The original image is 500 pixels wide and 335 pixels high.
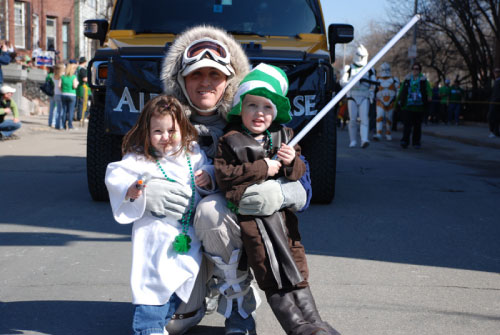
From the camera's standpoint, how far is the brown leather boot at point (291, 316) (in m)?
2.77

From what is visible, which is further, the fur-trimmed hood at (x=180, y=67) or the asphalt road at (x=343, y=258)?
the asphalt road at (x=343, y=258)

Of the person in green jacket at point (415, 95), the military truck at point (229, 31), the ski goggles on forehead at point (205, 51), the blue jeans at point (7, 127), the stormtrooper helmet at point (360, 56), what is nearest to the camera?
the ski goggles on forehead at point (205, 51)

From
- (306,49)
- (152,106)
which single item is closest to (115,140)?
(306,49)

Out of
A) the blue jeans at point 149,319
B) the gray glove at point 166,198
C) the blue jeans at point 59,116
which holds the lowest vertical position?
the blue jeans at point 59,116

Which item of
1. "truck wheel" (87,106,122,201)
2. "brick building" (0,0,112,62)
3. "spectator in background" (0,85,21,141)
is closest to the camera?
"truck wheel" (87,106,122,201)

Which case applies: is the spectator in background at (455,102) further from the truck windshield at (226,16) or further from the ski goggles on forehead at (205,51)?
the ski goggles on forehead at (205,51)

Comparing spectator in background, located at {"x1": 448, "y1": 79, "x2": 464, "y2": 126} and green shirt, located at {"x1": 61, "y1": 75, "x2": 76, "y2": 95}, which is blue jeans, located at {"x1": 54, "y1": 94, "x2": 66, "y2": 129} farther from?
spectator in background, located at {"x1": 448, "y1": 79, "x2": 464, "y2": 126}

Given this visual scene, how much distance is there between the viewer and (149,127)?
299 centimetres

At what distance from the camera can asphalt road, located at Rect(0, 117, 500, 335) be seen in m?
3.38

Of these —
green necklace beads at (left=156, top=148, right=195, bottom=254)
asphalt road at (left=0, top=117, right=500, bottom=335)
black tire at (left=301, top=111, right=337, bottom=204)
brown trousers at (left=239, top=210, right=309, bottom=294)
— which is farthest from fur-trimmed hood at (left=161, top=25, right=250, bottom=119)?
black tire at (left=301, top=111, right=337, bottom=204)

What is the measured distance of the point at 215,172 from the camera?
9.61 ft

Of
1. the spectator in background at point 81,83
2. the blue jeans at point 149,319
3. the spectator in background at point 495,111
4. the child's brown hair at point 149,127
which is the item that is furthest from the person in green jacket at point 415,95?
the blue jeans at point 149,319

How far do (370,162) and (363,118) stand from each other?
7.02 ft

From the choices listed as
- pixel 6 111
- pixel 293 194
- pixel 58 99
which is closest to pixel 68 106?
pixel 58 99
